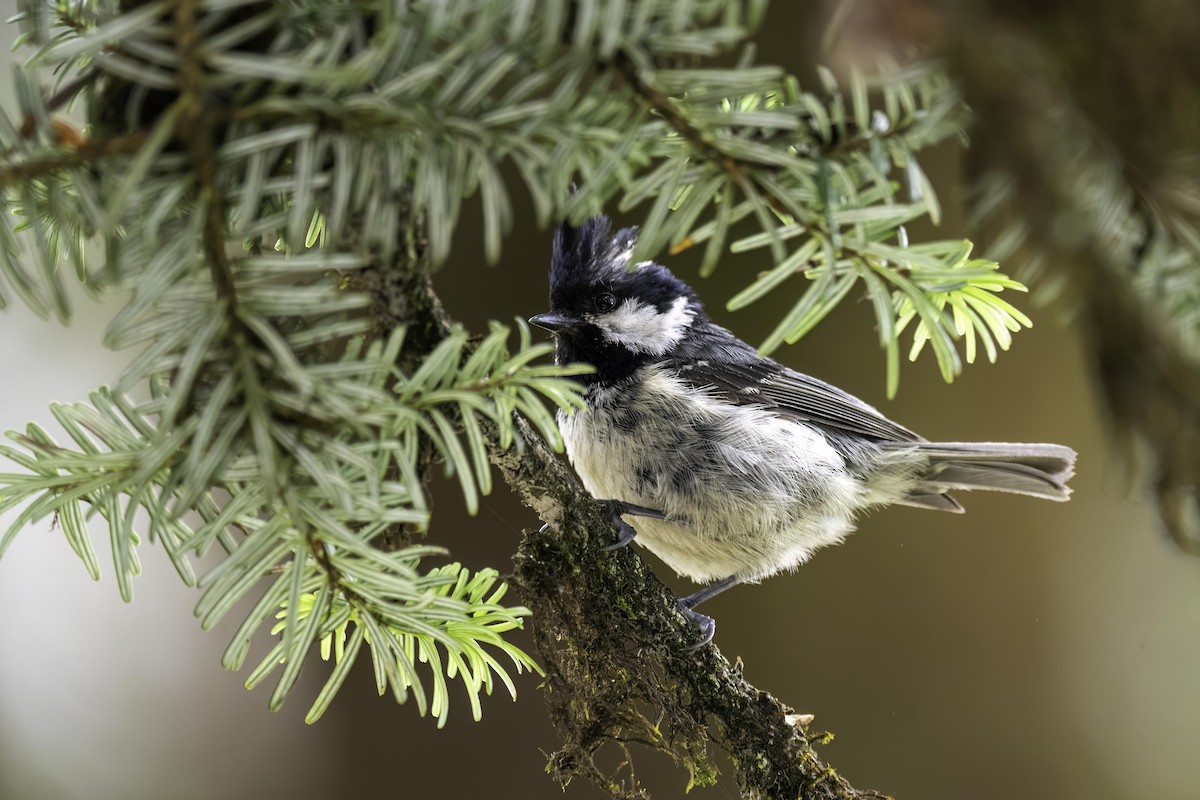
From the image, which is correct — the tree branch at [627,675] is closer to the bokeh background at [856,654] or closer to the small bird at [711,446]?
the small bird at [711,446]

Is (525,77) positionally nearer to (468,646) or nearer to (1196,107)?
(1196,107)

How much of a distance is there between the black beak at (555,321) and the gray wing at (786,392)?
8.3 inches

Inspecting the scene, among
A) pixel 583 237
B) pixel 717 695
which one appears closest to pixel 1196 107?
pixel 717 695

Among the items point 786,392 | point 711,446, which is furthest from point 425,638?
point 786,392

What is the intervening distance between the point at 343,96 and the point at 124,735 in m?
1.87

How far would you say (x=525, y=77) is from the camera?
1.57ft

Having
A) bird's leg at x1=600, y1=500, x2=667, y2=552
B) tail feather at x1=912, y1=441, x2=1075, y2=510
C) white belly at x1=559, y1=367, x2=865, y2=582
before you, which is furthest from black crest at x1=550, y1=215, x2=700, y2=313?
tail feather at x1=912, y1=441, x2=1075, y2=510

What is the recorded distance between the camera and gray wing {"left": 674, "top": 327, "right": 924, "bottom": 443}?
65.6 inches

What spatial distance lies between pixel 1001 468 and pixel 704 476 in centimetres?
52

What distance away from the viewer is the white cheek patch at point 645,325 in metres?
1.63

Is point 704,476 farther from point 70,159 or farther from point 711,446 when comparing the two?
point 70,159

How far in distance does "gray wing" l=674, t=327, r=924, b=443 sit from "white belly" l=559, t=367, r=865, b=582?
8 cm

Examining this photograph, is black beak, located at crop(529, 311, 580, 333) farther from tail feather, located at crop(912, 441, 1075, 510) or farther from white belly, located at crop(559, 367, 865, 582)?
tail feather, located at crop(912, 441, 1075, 510)

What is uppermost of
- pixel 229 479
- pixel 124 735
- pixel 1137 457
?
pixel 1137 457
